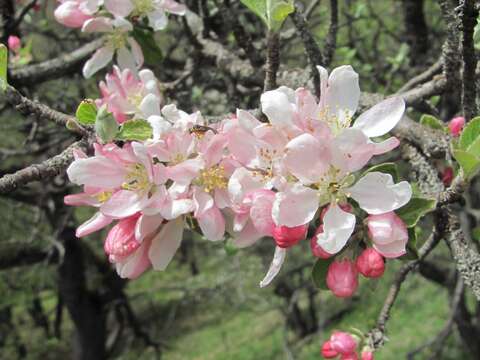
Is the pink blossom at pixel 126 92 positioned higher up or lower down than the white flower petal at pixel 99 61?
higher up

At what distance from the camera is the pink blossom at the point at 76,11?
5.78 ft

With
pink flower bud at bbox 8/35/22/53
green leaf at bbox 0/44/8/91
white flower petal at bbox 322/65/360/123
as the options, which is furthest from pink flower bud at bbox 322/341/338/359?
pink flower bud at bbox 8/35/22/53

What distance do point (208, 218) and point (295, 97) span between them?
0.99 feet

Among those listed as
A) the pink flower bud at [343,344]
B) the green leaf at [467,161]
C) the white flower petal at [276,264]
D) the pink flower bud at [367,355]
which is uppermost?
the green leaf at [467,161]

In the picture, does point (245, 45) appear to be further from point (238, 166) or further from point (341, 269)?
point (341, 269)

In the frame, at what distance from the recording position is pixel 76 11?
179cm

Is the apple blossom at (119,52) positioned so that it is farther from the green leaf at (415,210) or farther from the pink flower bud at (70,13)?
the green leaf at (415,210)

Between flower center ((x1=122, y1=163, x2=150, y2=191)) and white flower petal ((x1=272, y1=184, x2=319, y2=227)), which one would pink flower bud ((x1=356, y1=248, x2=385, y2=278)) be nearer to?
white flower petal ((x1=272, y1=184, x2=319, y2=227))

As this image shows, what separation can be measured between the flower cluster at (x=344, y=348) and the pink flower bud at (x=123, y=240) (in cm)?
61

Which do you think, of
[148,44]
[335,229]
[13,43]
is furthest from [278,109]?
[13,43]

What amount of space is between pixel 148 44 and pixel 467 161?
1.30 meters

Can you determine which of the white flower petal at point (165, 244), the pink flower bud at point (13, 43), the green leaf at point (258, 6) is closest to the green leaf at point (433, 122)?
the green leaf at point (258, 6)

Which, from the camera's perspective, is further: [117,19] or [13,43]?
[13,43]

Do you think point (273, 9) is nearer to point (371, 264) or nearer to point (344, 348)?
point (371, 264)
